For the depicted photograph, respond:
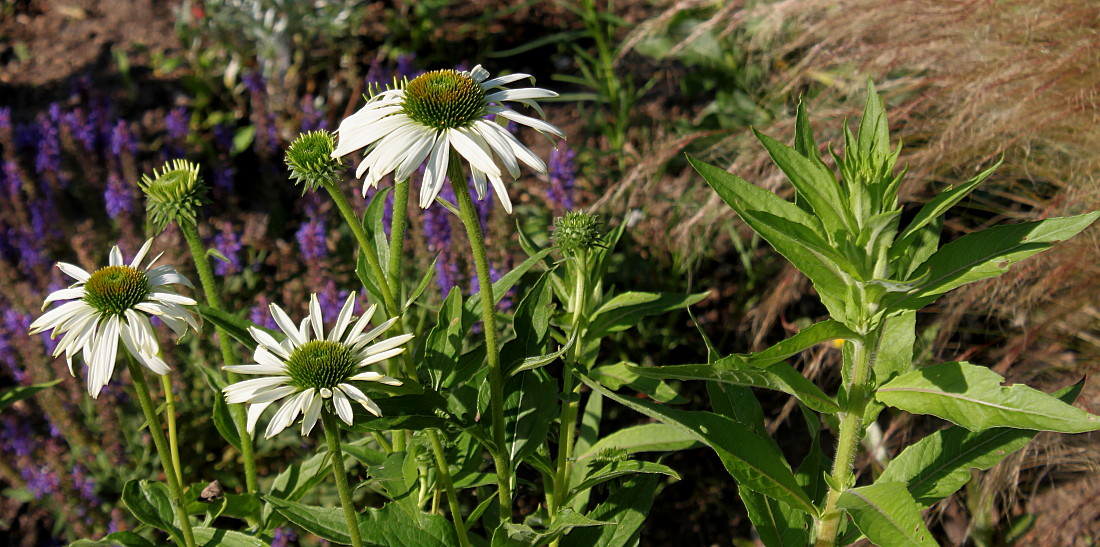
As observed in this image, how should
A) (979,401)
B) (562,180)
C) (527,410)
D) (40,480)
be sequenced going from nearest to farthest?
(979,401) → (527,410) → (40,480) → (562,180)

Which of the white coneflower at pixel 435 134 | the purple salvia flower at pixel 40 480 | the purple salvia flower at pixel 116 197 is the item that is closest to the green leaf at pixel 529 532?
the white coneflower at pixel 435 134

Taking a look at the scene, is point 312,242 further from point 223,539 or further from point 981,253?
point 981,253

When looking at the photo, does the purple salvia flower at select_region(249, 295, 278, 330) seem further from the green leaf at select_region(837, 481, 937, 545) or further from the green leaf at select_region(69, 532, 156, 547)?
the green leaf at select_region(837, 481, 937, 545)

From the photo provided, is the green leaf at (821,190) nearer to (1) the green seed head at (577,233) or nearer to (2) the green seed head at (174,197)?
(1) the green seed head at (577,233)

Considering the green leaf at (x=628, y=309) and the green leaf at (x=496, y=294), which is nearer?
the green leaf at (x=496, y=294)

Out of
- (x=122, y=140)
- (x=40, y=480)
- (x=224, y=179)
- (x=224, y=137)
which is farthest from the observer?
(x=224, y=137)

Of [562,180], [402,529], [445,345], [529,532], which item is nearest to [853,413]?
[529,532]

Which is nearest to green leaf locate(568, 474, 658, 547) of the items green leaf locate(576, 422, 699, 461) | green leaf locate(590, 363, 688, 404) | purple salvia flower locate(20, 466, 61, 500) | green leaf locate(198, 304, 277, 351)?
green leaf locate(576, 422, 699, 461)

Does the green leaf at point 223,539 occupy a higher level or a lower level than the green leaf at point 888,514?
higher
